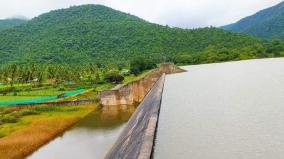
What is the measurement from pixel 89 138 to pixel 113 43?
304 feet

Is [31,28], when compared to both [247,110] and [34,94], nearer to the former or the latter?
[34,94]

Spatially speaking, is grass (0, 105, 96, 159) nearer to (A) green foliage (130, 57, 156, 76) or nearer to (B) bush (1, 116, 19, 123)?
(B) bush (1, 116, 19, 123)

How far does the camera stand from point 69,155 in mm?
23641

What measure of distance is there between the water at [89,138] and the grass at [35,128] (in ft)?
3.22

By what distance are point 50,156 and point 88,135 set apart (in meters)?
5.24

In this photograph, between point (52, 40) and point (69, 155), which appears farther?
point (52, 40)

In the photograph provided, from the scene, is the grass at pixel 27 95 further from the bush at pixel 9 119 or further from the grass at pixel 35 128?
the bush at pixel 9 119

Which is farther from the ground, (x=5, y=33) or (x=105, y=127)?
(x=5, y=33)

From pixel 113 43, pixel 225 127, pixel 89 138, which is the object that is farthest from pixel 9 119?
pixel 113 43

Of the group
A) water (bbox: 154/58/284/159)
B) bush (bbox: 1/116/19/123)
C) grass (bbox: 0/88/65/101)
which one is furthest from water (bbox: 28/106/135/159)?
grass (bbox: 0/88/65/101)

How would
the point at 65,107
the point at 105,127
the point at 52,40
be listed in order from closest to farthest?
the point at 105,127
the point at 65,107
the point at 52,40

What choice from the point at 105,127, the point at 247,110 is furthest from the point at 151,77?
the point at 247,110

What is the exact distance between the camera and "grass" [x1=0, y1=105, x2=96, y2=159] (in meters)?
26.8

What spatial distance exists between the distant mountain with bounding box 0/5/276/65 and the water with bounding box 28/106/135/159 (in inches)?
2138
